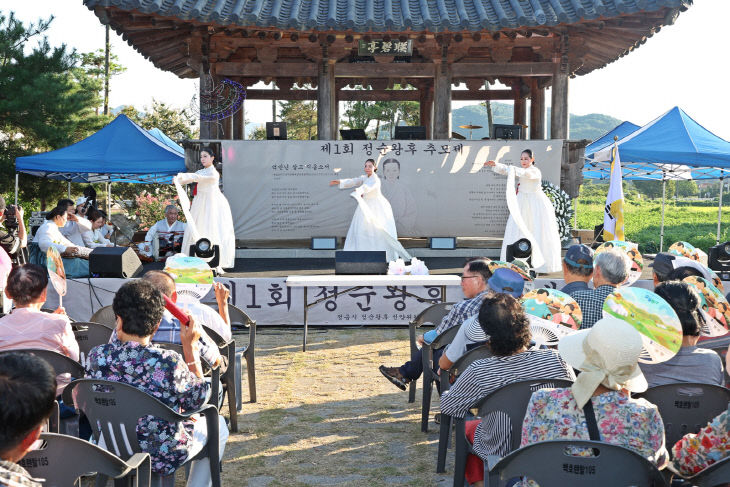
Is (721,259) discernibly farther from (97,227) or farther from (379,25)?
(97,227)

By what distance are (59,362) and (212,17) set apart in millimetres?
7593

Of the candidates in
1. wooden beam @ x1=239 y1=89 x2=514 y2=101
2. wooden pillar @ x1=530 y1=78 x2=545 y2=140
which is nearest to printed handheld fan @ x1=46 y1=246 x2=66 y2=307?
wooden beam @ x1=239 y1=89 x2=514 y2=101

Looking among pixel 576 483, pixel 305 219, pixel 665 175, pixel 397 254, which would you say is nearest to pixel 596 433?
pixel 576 483

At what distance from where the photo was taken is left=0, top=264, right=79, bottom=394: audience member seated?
11.0 feet

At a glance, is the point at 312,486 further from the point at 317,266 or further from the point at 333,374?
the point at 317,266

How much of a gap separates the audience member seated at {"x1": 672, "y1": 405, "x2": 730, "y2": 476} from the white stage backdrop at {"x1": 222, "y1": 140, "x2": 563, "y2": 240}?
853 cm

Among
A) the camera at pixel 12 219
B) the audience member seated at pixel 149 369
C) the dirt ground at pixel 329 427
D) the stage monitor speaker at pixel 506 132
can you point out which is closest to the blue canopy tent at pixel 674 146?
the stage monitor speaker at pixel 506 132

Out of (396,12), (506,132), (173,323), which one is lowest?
(173,323)

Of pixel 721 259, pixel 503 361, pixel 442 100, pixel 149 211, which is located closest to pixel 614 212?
pixel 721 259

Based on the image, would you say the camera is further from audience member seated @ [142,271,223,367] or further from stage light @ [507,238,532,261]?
stage light @ [507,238,532,261]

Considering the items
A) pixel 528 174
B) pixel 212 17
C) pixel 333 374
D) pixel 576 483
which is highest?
pixel 212 17

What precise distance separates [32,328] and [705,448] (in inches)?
115

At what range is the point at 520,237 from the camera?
351 inches

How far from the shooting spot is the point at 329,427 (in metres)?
4.55
